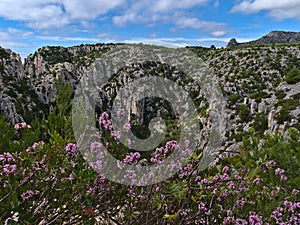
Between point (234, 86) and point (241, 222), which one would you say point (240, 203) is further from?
point (234, 86)

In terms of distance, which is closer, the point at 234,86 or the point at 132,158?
the point at 132,158

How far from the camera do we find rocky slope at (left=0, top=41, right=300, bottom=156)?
23.4m

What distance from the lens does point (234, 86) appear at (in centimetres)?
4556

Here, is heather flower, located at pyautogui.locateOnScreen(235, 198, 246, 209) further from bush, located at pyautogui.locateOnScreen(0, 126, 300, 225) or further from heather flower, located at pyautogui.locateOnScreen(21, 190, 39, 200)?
heather flower, located at pyautogui.locateOnScreen(21, 190, 39, 200)

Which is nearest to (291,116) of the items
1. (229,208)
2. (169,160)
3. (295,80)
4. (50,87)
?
(295,80)

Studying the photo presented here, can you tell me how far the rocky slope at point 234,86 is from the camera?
923 inches

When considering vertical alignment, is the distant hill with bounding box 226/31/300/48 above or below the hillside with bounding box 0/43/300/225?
above

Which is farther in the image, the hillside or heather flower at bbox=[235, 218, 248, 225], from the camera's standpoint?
Answer: heather flower at bbox=[235, 218, 248, 225]

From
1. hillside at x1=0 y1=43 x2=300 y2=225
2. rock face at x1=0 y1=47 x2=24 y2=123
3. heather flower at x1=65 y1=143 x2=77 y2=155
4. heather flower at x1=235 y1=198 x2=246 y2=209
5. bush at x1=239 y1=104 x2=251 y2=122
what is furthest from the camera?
rock face at x1=0 y1=47 x2=24 y2=123

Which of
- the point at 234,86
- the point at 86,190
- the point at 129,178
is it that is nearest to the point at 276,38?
the point at 234,86

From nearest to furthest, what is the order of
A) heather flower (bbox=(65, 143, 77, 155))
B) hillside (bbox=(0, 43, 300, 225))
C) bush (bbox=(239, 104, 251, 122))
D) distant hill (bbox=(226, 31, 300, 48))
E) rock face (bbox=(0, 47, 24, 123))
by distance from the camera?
hillside (bbox=(0, 43, 300, 225)) < heather flower (bbox=(65, 143, 77, 155)) < bush (bbox=(239, 104, 251, 122)) < rock face (bbox=(0, 47, 24, 123)) < distant hill (bbox=(226, 31, 300, 48))

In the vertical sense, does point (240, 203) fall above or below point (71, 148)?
below

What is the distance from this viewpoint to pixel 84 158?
9.97ft

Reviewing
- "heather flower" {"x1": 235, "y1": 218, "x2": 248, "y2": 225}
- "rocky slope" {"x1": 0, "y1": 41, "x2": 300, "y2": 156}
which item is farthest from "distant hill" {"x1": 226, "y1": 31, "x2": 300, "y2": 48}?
"heather flower" {"x1": 235, "y1": 218, "x2": 248, "y2": 225}
